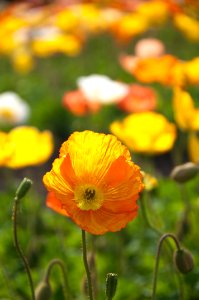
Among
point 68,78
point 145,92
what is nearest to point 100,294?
point 145,92

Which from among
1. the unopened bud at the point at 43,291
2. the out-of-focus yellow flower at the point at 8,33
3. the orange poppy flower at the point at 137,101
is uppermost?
the unopened bud at the point at 43,291

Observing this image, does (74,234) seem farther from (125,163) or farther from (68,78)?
(68,78)

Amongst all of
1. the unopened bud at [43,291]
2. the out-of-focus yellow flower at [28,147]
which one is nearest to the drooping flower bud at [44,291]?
the unopened bud at [43,291]

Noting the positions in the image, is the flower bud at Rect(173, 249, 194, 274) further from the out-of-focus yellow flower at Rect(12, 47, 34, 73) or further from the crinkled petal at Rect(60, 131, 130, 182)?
the out-of-focus yellow flower at Rect(12, 47, 34, 73)

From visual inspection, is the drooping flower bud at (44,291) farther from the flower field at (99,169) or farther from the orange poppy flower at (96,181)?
the orange poppy flower at (96,181)

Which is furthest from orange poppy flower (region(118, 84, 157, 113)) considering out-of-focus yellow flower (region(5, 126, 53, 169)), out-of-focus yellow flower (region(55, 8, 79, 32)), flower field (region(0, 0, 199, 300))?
out-of-focus yellow flower (region(55, 8, 79, 32))
